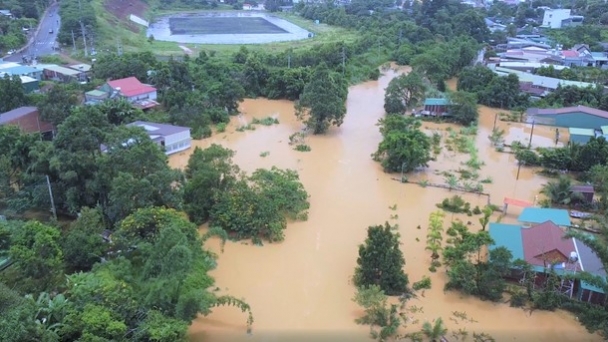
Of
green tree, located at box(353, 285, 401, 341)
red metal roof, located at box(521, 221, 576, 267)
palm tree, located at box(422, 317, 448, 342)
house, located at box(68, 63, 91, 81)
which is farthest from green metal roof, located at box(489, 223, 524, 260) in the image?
house, located at box(68, 63, 91, 81)

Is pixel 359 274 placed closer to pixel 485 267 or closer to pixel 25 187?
pixel 485 267

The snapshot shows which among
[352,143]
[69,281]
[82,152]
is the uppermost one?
[82,152]

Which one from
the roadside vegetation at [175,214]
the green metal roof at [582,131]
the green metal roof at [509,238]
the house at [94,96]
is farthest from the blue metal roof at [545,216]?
the house at [94,96]

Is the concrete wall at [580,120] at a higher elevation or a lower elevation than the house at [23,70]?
lower

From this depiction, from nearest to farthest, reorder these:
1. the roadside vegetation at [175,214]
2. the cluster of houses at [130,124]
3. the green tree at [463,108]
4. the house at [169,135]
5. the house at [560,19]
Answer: the roadside vegetation at [175,214] < the cluster of houses at [130,124] < the house at [169,135] < the green tree at [463,108] < the house at [560,19]

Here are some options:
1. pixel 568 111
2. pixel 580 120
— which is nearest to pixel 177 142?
pixel 568 111

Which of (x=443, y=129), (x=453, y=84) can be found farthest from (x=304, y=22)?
(x=443, y=129)

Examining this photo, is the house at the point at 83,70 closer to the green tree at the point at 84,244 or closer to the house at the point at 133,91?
the house at the point at 133,91
